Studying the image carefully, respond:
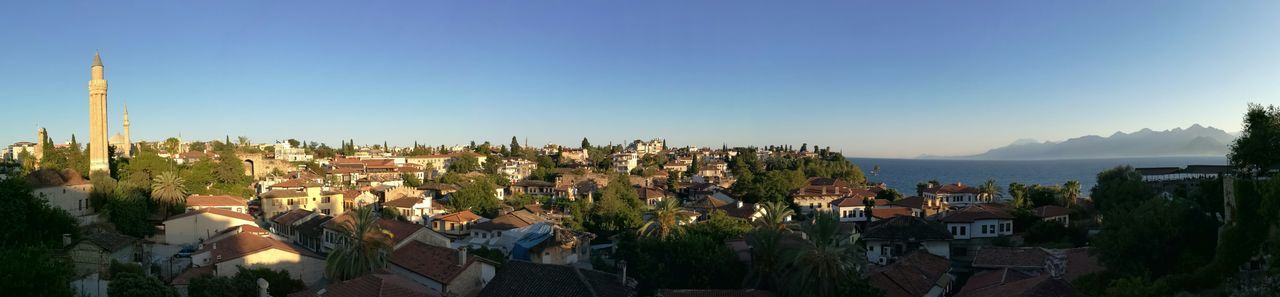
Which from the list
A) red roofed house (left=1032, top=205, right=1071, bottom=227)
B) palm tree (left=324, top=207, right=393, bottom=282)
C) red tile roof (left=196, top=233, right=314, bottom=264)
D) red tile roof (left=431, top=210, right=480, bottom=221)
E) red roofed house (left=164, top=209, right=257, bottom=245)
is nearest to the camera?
palm tree (left=324, top=207, right=393, bottom=282)

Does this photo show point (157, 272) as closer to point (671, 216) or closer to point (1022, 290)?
point (671, 216)

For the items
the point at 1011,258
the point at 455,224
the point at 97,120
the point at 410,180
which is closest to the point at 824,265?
the point at 1011,258

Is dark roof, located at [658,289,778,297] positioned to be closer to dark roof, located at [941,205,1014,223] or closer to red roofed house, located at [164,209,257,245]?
dark roof, located at [941,205,1014,223]

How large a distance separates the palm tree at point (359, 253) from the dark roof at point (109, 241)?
10239 millimetres

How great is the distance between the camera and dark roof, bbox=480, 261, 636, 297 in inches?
975

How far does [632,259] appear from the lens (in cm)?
3105

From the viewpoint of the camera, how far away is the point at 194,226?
120 ft

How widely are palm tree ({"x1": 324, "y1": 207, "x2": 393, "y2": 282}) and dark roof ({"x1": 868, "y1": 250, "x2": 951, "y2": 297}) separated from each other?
19.2m

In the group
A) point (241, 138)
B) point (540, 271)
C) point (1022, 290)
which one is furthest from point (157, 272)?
point (241, 138)

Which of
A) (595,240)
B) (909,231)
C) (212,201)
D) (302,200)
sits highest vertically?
(212,201)

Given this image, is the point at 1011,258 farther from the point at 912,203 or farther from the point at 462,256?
the point at 462,256

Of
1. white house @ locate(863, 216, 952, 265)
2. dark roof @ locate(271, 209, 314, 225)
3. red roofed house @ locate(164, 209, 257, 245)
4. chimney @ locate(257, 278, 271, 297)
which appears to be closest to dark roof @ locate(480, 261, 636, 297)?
chimney @ locate(257, 278, 271, 297)

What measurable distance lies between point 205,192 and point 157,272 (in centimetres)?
2848

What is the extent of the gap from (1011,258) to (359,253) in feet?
92.5
